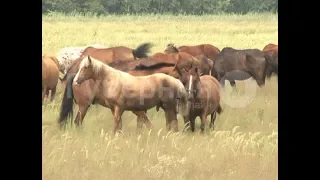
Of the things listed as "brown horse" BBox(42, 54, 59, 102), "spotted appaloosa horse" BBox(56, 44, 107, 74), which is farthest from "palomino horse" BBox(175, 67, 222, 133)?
"spotted appaloosa horse" BBox(56, 44, 107, 74)

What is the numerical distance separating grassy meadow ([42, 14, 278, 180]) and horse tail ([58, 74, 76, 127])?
186mm

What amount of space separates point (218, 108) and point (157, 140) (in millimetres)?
1873

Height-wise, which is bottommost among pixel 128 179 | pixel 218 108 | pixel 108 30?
pixel 128 179

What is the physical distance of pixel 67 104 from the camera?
1048 centimetres

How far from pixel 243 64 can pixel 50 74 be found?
5.01 metres

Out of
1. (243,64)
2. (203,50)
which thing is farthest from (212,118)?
(203,50)

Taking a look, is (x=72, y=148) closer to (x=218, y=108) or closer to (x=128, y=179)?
(x=128, y=179)

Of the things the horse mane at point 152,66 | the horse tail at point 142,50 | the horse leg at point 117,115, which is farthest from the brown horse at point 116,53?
the horse leg at point 117,115

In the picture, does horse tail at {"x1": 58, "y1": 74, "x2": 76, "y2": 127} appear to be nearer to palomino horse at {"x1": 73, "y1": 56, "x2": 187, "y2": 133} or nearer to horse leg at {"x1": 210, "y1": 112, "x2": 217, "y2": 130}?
palomino horse at {"x1": 73, "y1": 56, "x2": 187, "y2": 133}

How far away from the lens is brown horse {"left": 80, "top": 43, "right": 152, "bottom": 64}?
42.0 ft

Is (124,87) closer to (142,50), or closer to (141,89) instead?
(141,89)

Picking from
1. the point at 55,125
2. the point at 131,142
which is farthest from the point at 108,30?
the point at 131,142

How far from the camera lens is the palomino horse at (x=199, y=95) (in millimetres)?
9812

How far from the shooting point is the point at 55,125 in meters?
10.3
